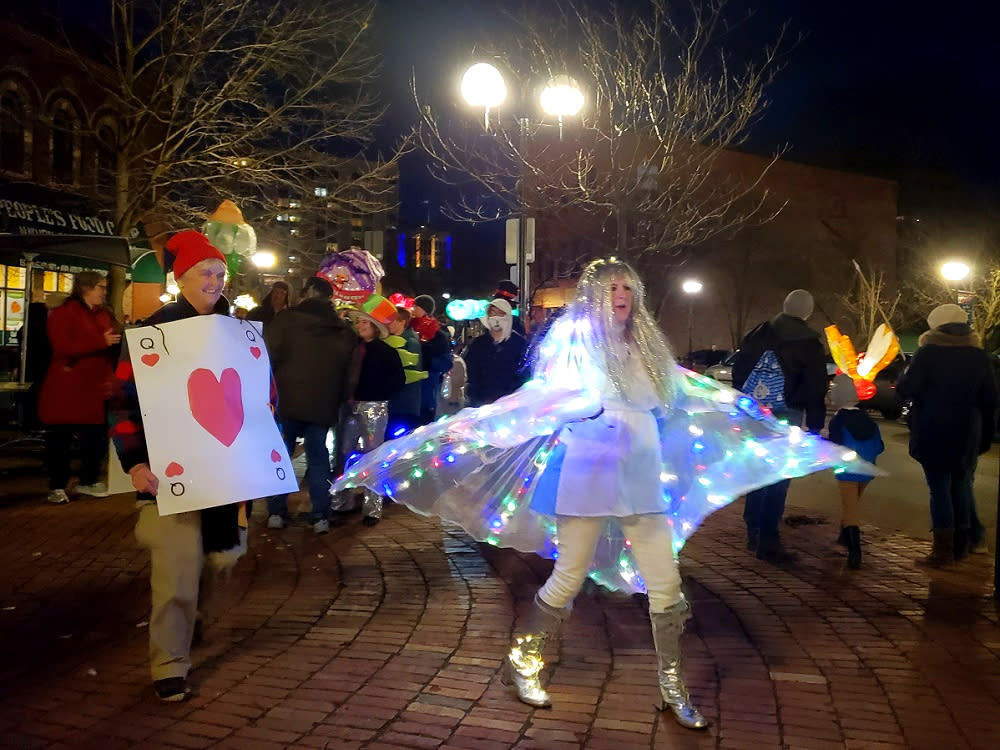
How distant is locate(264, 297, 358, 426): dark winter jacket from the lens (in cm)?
687

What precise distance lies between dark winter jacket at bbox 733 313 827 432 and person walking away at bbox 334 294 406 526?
2.67 meters

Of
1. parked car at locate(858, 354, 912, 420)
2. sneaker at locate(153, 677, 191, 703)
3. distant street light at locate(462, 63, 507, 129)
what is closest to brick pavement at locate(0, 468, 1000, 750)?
sneaker at locate(153, 677, 191, 703)

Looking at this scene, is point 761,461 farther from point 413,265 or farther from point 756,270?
point 413,265

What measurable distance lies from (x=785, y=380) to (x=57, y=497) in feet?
19.8

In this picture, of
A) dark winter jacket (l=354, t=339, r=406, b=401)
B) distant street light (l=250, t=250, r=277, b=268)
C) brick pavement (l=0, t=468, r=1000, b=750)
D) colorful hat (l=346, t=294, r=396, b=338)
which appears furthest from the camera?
distant street light (l=250, t=250, r=277, b=268)

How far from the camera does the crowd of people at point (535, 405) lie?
378 cm

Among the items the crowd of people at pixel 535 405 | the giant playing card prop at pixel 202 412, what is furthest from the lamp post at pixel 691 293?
the giant playing card prop at pixel 202 412

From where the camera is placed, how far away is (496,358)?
7066 millimetres

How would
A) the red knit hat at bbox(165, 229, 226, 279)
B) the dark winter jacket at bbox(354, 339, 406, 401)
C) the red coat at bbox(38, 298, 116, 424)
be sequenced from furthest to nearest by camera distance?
the red coat at bbox(38, 298, 116, 424) < the dark winter jacket at bbox(354, 339, 406, 401) < the red knit hat at bbox(165, 229, 226, 279)

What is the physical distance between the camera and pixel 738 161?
34.2m

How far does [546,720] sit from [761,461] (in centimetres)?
151

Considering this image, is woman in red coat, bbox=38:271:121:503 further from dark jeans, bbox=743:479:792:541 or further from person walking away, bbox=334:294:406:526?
dark jeans, bbox=743:479:792:541

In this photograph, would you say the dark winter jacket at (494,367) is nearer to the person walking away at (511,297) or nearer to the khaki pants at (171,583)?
the person walking away at (511,297)

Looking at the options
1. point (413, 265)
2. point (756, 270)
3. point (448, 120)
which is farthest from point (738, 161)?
point (413, 265)
